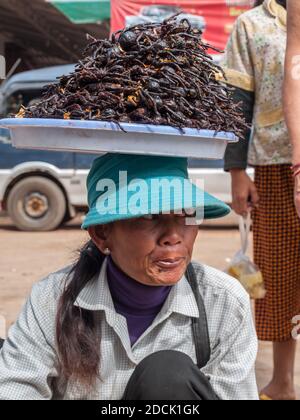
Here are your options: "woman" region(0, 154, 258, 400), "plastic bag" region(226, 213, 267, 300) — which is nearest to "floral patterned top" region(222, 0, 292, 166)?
"plastic bag" region(226, 213, 267, 300)

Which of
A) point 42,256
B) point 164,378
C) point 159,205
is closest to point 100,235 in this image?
point 159,205

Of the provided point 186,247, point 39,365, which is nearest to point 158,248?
point 186,247

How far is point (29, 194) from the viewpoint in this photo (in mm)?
10367

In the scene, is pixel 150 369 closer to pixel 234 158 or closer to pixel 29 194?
pixel 234 158

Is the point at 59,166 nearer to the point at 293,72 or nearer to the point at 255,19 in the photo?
the point at 255,19

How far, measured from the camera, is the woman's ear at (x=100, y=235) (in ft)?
6.87

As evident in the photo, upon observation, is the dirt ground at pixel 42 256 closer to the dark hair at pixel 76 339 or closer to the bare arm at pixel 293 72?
the bare arm at pixel 293 72

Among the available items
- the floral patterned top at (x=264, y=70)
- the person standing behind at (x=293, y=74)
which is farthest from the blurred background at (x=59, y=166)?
the person standing behind at (x=293, y=74)

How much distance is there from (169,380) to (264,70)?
175 cm

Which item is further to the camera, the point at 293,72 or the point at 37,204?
the point at 37,204

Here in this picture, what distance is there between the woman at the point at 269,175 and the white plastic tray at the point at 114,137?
1.38 m

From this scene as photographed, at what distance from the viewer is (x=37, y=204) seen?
10.4 m

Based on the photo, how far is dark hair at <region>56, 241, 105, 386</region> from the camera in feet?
6.46

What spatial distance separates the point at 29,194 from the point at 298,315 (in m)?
7.38
